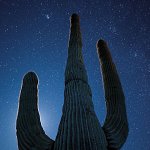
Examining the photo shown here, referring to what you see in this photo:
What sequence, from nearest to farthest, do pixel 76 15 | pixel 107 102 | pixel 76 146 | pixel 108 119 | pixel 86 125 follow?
pixel 76 146 → pixel 86 125 → pixel 108 119 → pixel 107 102 → pixel 76 15

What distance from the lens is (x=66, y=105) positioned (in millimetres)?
4762

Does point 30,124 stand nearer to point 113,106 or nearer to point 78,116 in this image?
point 78,116

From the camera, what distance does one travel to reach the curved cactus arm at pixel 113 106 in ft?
16.3

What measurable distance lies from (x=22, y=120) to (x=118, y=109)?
6.12ft

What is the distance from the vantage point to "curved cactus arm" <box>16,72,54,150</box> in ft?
15.3

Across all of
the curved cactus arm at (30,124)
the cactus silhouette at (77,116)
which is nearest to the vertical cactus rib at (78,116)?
the cactus silhouette at (77,116)

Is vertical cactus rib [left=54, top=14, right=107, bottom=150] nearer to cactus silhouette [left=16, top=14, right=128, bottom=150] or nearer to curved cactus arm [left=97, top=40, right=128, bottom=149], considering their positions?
cactus silhouette [left=16, top=14, right=128, bottom=150]

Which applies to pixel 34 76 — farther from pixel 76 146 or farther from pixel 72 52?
pixel 76 146

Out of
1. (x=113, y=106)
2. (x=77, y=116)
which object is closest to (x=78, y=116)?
(x=77, y=116)

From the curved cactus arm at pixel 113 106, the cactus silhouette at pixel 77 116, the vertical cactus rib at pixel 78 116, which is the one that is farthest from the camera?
the curved cactus arm at pixel 113 106

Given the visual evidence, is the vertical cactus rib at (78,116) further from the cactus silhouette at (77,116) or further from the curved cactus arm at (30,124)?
A: the curved cactus arm at (30,124)

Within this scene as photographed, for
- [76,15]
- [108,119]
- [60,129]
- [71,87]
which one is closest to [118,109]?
[108,119]

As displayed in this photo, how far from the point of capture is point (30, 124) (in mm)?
4918

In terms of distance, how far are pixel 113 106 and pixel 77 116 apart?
1264 mm
